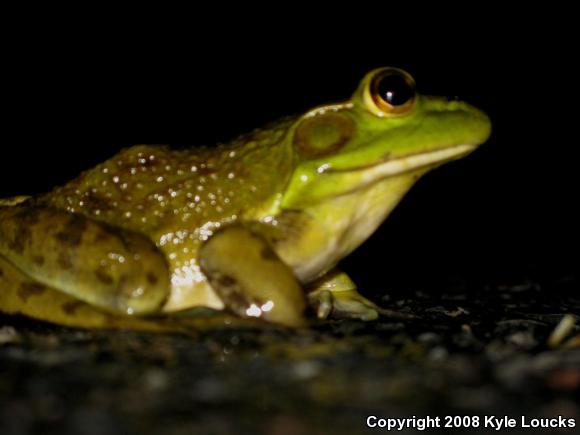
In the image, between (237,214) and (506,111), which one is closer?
(237,214)

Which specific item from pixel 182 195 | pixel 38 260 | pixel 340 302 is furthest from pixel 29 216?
pixel 340 302

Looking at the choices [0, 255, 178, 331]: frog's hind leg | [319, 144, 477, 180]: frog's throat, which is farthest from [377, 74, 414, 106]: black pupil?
[0, 255, 178, 331]: frog's hind leg

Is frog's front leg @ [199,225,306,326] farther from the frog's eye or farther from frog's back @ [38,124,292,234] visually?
the frog's eye

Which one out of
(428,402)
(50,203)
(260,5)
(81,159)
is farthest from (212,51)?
(428,402)

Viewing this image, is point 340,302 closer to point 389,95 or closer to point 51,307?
point 389,95

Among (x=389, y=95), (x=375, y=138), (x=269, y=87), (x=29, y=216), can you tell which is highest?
(x=269, y=87)

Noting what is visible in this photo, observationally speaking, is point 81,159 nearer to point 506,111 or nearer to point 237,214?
point 506,111
